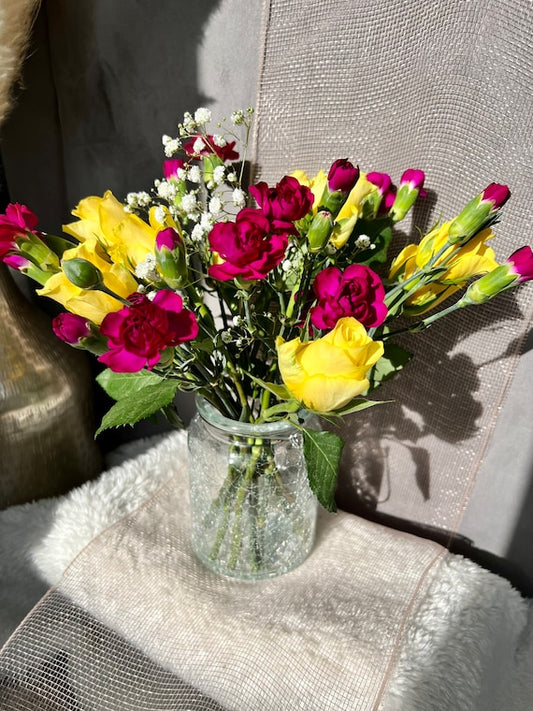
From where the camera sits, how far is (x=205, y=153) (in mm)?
535

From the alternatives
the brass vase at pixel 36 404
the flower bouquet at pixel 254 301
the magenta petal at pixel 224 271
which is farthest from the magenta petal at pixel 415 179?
the brass vase at pixel 36 404

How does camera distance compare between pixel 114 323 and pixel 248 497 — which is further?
pixel 248 497

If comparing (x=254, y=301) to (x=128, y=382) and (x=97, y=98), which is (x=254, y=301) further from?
(x=97, y=98)

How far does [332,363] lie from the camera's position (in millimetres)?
421

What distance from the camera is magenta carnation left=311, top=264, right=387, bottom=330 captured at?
16.8 inches

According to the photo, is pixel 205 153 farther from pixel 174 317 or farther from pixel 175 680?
pixel 175 680

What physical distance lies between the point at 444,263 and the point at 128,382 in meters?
0.32

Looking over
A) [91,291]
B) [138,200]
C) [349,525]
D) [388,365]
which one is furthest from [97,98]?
[349,525]

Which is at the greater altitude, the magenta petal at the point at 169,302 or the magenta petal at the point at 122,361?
the magenta petal at the point at 169,302

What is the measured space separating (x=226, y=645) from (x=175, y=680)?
0.06 metres

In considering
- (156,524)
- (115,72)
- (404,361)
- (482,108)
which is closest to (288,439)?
(404,361)

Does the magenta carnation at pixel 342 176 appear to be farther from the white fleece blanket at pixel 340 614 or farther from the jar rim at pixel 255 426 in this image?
the white fleece blanket at pixel 340 614

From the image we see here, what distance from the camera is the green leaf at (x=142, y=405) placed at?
0.51 meters

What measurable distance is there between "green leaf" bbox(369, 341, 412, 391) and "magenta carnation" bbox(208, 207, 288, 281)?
0.19 metres
